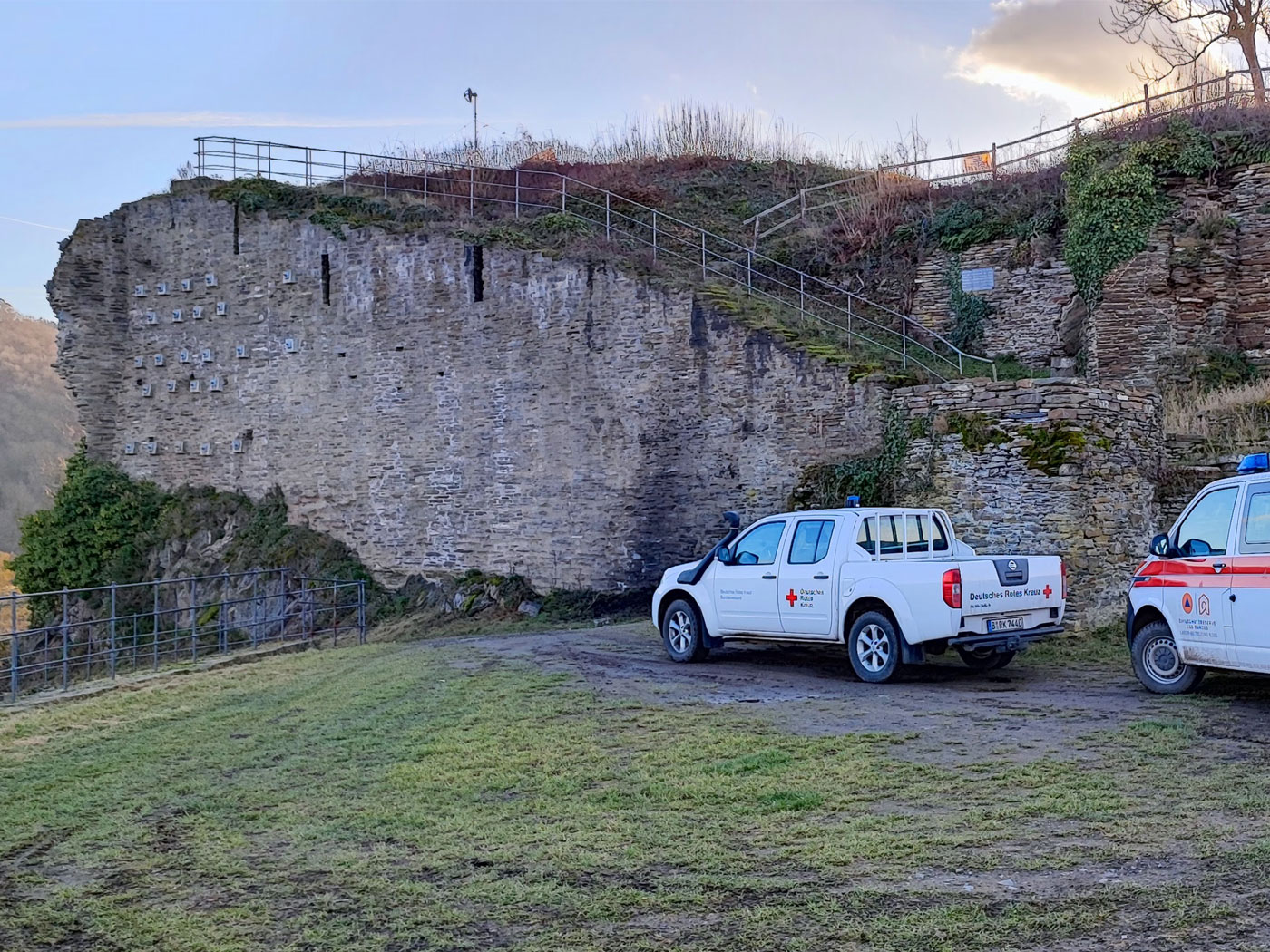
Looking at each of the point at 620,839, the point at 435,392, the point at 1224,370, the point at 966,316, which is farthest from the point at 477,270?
the point at 620,839

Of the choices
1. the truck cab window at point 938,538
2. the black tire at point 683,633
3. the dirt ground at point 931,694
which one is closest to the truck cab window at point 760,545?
the black tire at point 683,633

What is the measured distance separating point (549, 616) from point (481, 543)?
7.80 feet

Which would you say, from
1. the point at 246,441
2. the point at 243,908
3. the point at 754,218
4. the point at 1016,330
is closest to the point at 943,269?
the point at 1016,330

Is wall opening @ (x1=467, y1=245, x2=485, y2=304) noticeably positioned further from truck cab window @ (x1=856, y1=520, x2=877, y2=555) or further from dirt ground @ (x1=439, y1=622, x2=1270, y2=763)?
truck cab window @ (x1=856, y1=520, x2=877, y2=555)

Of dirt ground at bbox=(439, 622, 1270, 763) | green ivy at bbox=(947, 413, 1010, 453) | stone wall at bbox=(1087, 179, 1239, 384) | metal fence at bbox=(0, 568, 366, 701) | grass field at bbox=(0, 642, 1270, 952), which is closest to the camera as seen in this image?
grass field at bbox=(0, 642, 1270, 952)

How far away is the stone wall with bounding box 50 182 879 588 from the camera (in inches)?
759

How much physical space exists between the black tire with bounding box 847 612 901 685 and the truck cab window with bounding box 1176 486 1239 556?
261cm

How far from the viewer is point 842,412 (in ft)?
59.1

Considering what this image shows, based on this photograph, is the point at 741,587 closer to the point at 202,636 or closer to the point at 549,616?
the point at 549,616

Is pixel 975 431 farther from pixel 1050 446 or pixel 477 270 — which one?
pixel 477 270

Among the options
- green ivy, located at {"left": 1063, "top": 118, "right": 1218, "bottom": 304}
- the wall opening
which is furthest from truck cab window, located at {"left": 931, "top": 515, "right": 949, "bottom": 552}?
the wall opening

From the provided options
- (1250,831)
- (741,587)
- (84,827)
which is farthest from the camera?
(741,587)

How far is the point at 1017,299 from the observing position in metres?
21.6

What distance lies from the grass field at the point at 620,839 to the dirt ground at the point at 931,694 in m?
0.27
